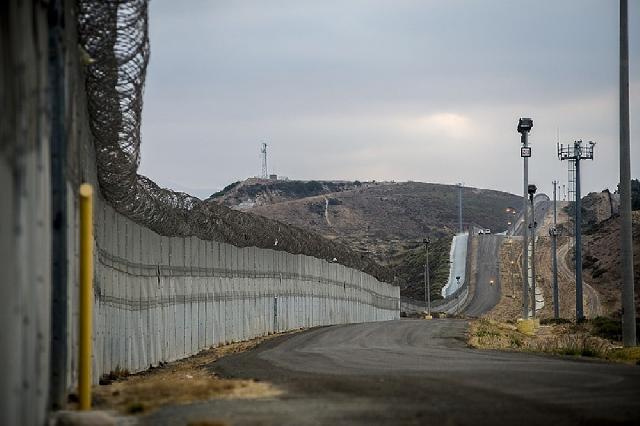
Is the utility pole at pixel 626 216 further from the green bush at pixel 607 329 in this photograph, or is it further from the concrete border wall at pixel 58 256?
the green bush at pixel 607 329

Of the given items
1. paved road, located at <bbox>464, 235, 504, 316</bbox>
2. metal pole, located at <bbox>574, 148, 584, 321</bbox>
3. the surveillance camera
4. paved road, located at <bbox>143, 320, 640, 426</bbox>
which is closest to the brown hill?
paved road, located at <bbox>464, 235, 504, 316</bbox>

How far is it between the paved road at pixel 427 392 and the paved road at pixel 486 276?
71.8m

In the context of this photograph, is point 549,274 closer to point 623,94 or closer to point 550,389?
point 623,94

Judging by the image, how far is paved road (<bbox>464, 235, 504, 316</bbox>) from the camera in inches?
3910

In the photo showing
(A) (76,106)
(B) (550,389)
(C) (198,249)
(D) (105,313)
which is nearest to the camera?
(B) (550,389)

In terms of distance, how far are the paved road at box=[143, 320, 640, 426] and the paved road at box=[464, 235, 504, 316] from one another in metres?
71.8

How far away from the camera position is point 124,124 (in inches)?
706

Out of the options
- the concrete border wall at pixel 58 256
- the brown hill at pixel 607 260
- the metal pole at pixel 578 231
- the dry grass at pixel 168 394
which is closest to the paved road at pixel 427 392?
the dry grass at pixel 168 394

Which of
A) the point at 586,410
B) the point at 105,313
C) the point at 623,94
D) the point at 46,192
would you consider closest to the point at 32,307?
the point at 46,192

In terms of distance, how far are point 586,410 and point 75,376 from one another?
274 inches

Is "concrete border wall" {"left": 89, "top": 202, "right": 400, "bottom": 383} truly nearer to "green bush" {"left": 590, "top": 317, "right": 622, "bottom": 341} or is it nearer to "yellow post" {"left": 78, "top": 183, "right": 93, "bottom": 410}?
"yellow post" {"left": 78, "top": 183, "right": 93, "bottom": 410}

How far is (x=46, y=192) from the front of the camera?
11.5m

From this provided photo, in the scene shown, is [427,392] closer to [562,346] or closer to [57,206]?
[57,206]

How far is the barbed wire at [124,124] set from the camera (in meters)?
14.8
